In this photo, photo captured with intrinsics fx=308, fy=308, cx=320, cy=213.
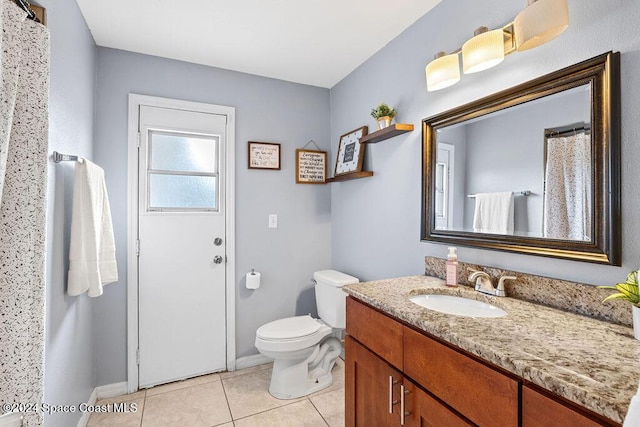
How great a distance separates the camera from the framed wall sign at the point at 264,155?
251 cm

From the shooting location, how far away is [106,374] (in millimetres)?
2107

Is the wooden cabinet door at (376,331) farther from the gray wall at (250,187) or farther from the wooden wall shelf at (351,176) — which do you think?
the gray wall at (250,187)

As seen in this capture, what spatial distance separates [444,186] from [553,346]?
962 millimetres

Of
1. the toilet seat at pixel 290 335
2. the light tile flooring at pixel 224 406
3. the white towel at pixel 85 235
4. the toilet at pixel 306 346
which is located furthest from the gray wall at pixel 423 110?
the white towel at pixel 85 235

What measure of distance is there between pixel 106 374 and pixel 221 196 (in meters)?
1.45

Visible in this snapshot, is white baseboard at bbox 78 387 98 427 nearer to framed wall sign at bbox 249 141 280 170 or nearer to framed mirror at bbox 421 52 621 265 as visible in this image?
framed wall sign at bbox 249 141 280 170

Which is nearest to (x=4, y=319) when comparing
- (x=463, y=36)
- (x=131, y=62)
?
(x=131, y=62)

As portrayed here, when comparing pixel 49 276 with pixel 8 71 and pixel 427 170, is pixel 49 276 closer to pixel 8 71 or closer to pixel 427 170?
pixel 8 71

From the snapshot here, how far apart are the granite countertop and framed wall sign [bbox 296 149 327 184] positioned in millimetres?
1632

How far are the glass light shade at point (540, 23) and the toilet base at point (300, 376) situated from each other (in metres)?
2.13

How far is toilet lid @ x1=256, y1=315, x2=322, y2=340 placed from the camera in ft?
6.72

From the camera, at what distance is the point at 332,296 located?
90.0 inches

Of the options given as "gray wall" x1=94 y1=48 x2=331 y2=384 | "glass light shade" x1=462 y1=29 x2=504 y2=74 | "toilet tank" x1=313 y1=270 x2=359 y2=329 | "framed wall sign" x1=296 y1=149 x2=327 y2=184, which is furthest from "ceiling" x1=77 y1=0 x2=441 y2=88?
"toilet tank" x1=313 y1=270 x2=359 y2=329

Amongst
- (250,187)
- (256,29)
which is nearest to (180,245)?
(250,187)
